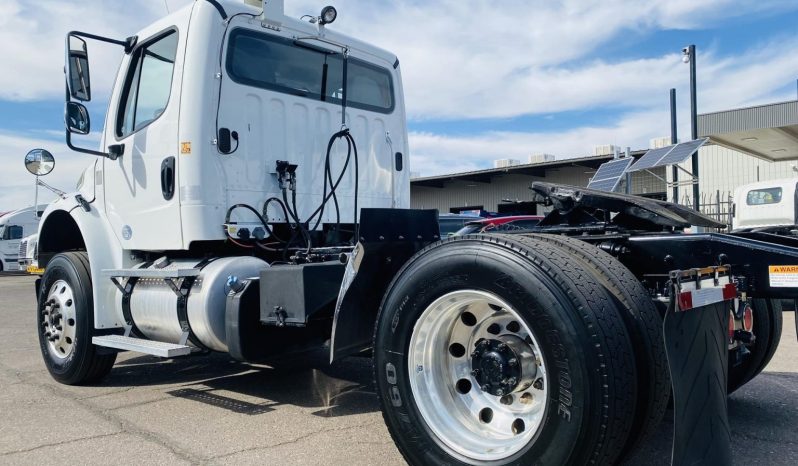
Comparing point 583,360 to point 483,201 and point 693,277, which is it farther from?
point 483,201

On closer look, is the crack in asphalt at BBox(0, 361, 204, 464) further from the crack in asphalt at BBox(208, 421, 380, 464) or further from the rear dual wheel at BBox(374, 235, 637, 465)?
the rear dual wheel at BBox(374, 235, 637, 465)

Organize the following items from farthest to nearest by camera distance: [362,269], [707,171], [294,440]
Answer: [707,171], [294,440], [362,269]

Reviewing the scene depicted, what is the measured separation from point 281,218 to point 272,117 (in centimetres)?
79

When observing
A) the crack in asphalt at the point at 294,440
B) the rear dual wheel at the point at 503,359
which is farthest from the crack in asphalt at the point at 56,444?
the rear dual wheel at the point at 503,359

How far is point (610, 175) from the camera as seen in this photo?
336 inches

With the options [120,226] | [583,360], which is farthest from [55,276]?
[583,360]

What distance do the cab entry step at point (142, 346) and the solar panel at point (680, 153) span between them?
9.60 metres

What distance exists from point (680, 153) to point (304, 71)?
9.09m

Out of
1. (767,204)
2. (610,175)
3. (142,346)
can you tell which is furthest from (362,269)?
(767,204)

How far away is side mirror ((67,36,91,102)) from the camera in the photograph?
16.5 ft

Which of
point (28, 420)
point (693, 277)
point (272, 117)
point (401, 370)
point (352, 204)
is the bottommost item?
point (28, 420)

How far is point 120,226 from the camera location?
551 centimetres

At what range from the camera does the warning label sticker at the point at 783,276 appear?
2877 mm

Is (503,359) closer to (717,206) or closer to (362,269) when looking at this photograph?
(362,269)
